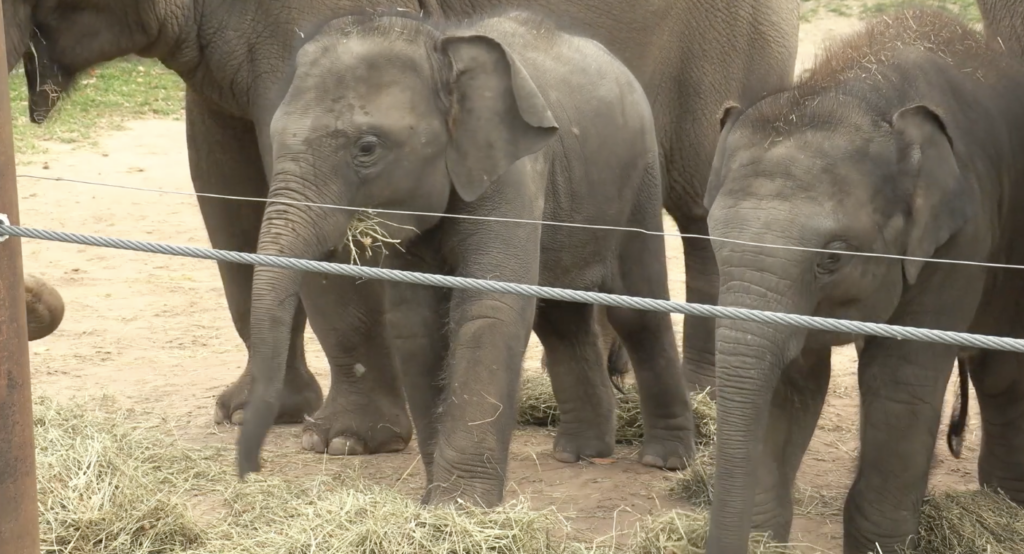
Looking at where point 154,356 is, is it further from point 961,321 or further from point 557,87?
point 961,321

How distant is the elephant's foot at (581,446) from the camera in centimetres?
445

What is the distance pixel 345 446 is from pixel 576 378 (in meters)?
0.71

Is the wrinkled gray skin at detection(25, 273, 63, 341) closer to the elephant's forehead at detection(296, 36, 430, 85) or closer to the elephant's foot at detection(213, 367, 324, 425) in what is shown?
the elephant's forehead at detection(296, 36, 430, 85)

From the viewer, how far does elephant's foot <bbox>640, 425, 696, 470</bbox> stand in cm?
438

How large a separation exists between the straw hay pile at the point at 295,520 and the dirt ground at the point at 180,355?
31 centimetres

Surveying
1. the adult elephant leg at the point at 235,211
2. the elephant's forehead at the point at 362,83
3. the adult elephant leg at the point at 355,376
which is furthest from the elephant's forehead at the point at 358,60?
the adult elephant leg at the point at 235,211

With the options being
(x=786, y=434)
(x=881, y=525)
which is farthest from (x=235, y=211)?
(x=881, y=525)

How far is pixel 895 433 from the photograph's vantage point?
3.39 m

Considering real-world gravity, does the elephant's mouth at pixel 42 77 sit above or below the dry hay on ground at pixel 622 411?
above

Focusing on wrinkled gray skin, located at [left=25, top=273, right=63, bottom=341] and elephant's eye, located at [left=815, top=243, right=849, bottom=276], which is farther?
wrinkled gray skin, located at [left=25, top=273, right=63, bottom=341]

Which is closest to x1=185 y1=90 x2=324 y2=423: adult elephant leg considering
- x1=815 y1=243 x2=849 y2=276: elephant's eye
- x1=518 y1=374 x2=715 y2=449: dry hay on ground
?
x1=518 y1=374 x2=715 y2=449: dry hay on ground

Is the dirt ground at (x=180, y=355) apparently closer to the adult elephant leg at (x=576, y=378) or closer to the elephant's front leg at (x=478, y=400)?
the adult elephant leg at (x=576, y=378)

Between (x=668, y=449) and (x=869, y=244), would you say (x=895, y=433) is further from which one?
(x=668, y=449)

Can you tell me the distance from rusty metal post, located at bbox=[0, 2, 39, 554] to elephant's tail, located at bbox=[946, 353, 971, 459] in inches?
94.0
